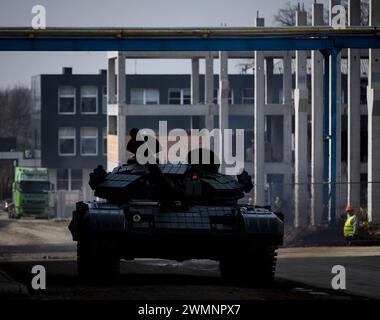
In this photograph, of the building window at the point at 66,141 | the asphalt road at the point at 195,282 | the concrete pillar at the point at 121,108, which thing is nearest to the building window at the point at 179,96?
the building window at the point at 66,141

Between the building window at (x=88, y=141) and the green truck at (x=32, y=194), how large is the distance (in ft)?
62.1

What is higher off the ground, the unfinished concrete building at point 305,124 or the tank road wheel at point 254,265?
the unfinished concrete building at point 305,124

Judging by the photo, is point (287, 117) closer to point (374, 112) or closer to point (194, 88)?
point (194, 88)

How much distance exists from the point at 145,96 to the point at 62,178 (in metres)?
10.4

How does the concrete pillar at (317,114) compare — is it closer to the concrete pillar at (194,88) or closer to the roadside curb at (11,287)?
the concrete pillar at (194,88)

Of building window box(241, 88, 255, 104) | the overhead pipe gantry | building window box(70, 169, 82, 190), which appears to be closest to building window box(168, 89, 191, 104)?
building window box(241, 88, 255, 104)

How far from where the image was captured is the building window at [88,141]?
86.1 m

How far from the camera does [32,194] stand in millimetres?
→ 65812

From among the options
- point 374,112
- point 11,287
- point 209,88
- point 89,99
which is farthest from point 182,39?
point 89,99

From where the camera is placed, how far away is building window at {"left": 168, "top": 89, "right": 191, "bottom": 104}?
264 feet

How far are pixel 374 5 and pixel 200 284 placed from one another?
2583cm

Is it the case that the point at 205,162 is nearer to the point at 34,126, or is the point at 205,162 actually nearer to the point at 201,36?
the point at 201,36

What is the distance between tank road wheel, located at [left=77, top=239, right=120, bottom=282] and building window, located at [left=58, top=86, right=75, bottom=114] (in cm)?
6561

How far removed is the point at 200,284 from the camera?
65.5 ft
